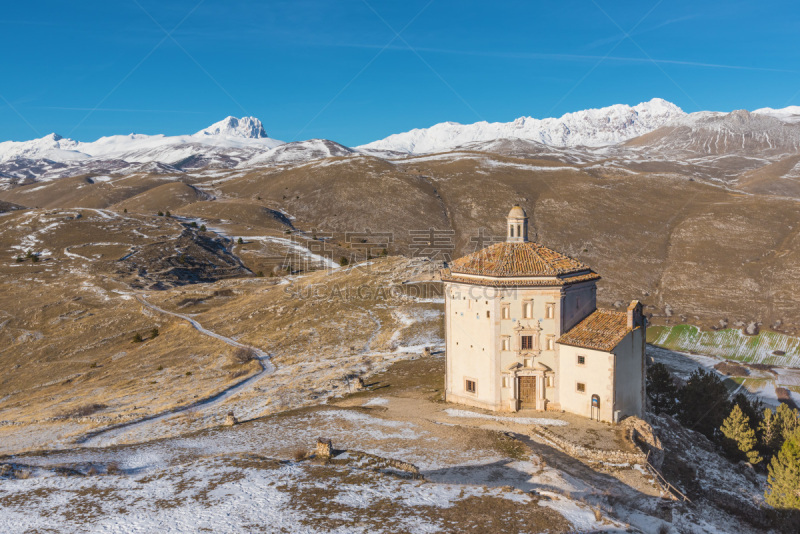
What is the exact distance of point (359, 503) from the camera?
23.8 metres

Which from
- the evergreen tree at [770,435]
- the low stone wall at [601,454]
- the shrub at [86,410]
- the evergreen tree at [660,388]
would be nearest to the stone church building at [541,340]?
the low stone wall at [601,454]

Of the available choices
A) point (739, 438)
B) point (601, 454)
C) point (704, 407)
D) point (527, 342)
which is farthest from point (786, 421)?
point (527, 342)

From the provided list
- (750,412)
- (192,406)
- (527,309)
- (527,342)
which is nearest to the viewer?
(527,309)

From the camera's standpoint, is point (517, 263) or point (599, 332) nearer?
point (599, 332)

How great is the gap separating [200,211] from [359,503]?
156 m

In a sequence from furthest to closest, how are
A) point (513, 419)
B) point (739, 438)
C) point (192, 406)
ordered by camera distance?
point (192, 406) → point (739, 438) → point (513, 419)

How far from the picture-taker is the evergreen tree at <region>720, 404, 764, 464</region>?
41.5 m

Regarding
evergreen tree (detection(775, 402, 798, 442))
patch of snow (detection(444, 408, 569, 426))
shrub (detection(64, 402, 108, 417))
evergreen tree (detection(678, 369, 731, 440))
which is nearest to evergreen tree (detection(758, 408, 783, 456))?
evergreen tree (detection(775, 402, 798, 442))

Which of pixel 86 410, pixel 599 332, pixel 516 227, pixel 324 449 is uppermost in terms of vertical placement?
pixel 516 227

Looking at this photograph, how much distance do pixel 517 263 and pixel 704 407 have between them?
23.6 meters

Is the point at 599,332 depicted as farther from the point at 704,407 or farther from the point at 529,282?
the point at 704,407

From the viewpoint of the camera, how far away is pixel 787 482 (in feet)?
105

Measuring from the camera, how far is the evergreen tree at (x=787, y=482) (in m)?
31.6

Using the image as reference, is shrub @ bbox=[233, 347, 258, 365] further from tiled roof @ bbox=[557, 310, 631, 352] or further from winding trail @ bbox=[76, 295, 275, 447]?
tiled roof @ bbox=[557, 310, 631, 352]
